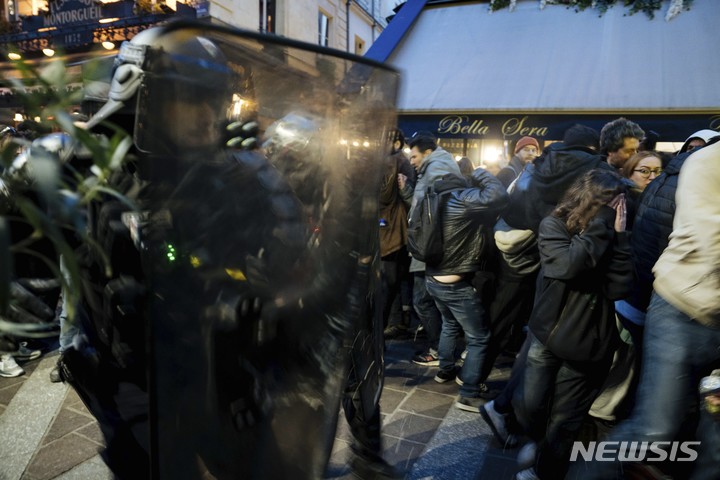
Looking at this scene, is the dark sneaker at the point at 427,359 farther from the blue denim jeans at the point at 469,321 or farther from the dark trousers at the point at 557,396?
the dark trousers at the point at 557,396

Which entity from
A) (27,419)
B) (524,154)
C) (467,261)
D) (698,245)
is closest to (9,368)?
(27,419)

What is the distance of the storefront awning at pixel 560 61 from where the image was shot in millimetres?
7199

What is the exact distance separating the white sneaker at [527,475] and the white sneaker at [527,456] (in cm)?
3

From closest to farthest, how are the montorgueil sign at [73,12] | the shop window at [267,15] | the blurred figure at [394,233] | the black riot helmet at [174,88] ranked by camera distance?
the black riot helmet at [174,88] → the blurred figure at [394,233] → the montorgueil sign at [73,12] → the shop window at [267,15]

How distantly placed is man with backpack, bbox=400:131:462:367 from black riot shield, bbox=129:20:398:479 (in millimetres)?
2407

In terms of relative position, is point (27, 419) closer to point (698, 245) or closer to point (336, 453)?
point (336, 453)

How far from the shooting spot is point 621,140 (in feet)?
12.4

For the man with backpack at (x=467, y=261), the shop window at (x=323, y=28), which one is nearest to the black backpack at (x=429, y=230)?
the man with backpack at (x=467, y=261)

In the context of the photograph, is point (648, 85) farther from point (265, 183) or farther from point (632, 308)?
point (265, 183)

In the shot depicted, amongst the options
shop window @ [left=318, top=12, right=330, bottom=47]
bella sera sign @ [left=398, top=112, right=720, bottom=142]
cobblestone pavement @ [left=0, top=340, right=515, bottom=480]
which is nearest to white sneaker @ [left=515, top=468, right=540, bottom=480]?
cobblestone pavement @ [left=0, top=340, right=515, bottom=480]

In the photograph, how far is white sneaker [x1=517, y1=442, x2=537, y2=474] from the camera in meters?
2.57

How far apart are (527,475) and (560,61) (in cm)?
743

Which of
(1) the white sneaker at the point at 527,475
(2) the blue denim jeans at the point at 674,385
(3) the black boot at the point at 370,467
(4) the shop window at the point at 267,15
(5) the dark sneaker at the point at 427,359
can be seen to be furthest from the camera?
(4) the shop window at the point at 267,15

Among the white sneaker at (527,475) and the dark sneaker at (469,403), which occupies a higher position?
the white sneaker at (527,475)
